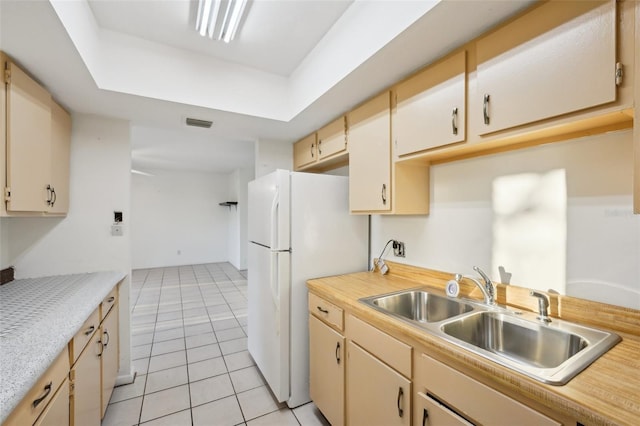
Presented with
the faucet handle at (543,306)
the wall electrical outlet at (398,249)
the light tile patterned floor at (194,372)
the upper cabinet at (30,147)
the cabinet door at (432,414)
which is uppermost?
the upper cabinet at (30,147)

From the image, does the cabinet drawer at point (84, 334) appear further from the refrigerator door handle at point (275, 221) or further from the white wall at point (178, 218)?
the white wall at point (178, 218)

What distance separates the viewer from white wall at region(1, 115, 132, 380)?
207cm

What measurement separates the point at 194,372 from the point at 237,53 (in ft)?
8.67

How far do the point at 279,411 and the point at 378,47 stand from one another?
7.81 ft

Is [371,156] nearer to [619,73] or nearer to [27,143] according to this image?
[619,73]

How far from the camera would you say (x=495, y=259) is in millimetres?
1534

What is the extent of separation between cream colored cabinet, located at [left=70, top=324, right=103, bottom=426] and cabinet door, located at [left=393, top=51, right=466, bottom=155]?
2018 millimetres

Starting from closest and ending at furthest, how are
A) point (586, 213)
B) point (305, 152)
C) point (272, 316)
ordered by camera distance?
point (586, 213)
point (272, 316)
point (305, 152)

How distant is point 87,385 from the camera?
1.41 meters

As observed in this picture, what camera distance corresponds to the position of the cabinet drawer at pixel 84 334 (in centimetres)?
124

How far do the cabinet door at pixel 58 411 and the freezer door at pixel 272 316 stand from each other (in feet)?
3.74

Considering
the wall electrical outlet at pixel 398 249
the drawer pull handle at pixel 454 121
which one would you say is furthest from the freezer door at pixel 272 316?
the drawer pull handle at pixel 454 121

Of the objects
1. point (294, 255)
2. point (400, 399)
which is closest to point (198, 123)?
point (294, 255)

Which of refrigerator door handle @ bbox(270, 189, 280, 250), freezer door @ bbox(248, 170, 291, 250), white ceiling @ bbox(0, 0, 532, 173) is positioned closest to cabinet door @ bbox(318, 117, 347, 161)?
white ceiling @ bbox(0, 0, 532, 173)
